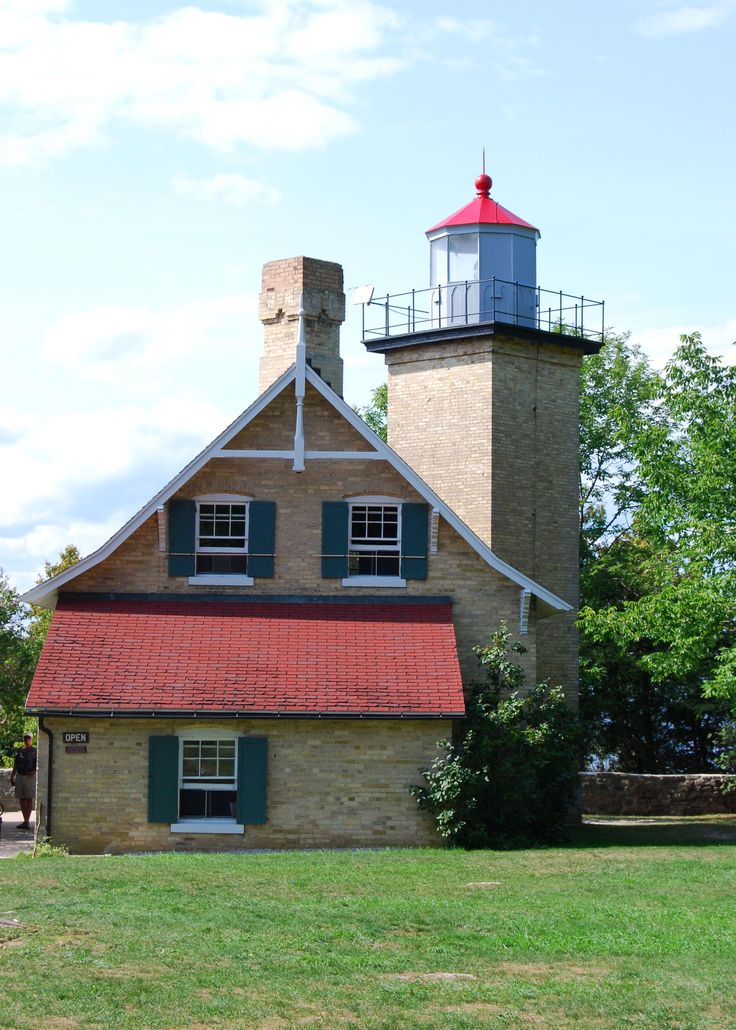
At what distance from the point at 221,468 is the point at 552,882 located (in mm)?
9725

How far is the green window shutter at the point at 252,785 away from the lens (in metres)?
21.4

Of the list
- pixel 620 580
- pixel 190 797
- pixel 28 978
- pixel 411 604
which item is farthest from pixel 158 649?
pixel 620 580

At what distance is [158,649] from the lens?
73.0ft

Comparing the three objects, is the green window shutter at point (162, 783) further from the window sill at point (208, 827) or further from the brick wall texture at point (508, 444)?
the brick wall texture at point (508, 444)

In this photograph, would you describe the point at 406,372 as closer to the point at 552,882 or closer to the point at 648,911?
the point at 552,882

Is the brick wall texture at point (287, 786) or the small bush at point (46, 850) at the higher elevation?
the brick wall texture at point (287, 786)

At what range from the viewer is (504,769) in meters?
21.5

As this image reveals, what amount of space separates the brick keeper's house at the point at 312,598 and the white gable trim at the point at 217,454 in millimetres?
41

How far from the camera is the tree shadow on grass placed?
22609 mm

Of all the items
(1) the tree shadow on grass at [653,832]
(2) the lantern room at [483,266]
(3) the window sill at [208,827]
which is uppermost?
(2) the lantern room at [483,266]

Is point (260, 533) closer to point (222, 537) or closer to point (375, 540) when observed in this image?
point (222, 537)

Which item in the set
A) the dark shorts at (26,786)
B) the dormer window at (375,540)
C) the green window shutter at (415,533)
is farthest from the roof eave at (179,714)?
the dark shorts at (26,786)

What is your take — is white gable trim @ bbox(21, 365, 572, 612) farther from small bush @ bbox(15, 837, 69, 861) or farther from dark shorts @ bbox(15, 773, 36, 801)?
small bush @ bbox(15, 837, 69, 861)

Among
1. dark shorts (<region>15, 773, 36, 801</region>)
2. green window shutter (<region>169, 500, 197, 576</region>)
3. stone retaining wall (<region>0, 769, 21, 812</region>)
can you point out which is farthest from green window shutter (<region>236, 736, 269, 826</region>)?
stone retaining wall (<region>0, 769, 21, 812</region>)
